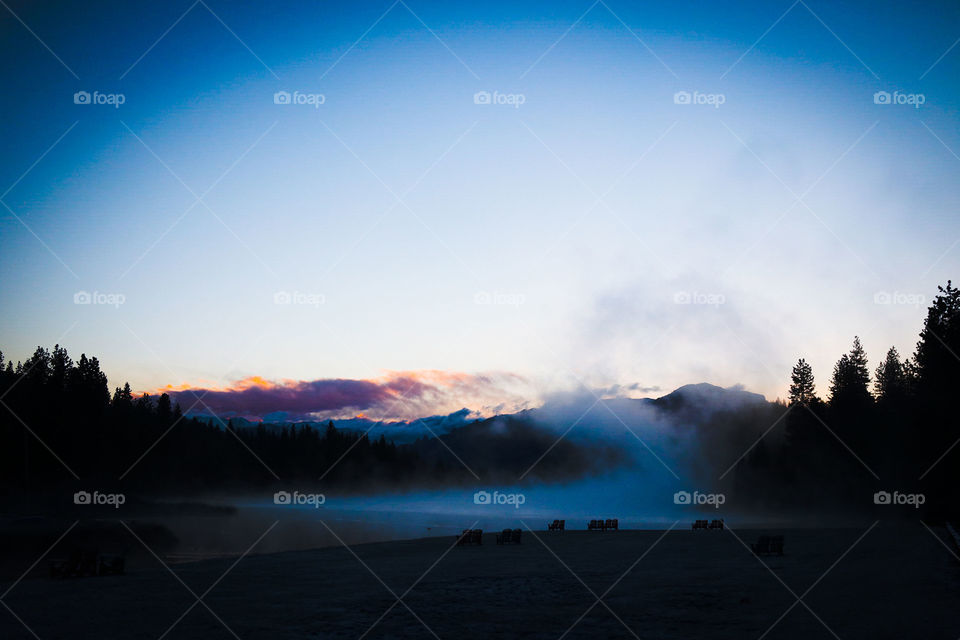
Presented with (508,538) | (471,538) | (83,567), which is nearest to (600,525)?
(508,538)

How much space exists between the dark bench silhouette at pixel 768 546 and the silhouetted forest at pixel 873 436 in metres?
23.1

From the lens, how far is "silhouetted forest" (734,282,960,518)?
164 feet

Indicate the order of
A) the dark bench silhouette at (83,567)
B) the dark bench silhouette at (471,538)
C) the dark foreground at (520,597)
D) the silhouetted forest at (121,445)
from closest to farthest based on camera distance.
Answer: the dark foreground at (520,597), the dark bench silhouette at (83,567), the dark bench silhouette at (471,538), the silhouetted forest at (121,445)

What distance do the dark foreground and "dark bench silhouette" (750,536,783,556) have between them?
0.64 metres

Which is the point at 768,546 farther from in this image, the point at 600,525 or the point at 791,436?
the point at 791,436

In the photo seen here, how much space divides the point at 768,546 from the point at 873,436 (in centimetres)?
5737

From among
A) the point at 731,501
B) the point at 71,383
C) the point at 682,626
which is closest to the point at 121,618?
the point at 682,626

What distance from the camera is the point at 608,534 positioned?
1929 inches

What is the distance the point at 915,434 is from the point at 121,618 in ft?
214

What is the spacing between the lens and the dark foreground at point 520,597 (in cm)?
1811

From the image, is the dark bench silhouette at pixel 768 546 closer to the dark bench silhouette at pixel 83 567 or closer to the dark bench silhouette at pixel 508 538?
the dark bench silhouette at pixel 508 538

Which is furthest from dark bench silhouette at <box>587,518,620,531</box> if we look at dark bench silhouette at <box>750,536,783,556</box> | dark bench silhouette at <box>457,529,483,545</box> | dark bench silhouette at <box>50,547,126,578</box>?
dark bench silhouette at <box>50,547,126,578</box>

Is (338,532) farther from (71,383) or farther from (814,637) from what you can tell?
(71,383)

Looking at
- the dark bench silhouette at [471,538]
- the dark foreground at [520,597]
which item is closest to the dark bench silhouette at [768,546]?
the dark foreground at [520,597]
